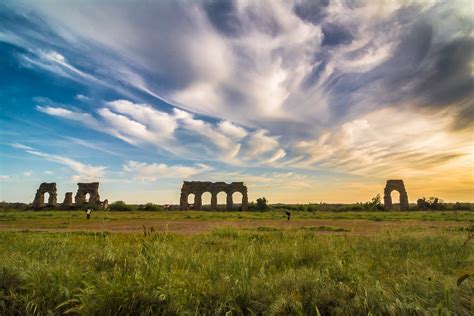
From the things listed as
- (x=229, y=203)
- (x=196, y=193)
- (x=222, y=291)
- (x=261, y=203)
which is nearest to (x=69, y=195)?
(x=196, y=193)

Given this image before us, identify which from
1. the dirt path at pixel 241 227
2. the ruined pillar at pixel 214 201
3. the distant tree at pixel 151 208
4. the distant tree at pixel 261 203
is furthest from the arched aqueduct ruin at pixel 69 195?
the dirt path at pixel 241 227

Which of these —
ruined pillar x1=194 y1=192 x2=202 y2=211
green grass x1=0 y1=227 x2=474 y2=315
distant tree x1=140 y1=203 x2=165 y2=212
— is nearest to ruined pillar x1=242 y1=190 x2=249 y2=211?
ruined pillar x1=194 y1=192 x2=202 y2=211

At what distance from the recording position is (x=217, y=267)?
3.75 m

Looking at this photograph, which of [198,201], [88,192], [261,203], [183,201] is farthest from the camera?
[183,201]

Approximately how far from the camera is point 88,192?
48.3m

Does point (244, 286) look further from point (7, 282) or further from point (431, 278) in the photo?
point (7, 282)

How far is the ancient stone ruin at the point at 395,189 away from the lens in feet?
153

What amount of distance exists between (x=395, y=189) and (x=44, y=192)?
A: 198 feet

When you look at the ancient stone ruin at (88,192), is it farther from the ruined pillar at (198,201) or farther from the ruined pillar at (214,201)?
the ruined pillar at (214,201)

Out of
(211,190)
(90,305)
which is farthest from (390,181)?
(90,305)

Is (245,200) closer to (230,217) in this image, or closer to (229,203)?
(229,203)

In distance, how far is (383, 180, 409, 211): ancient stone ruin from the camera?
153 ft

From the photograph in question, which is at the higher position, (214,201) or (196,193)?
(196,193)

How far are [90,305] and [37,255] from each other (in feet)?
8.32
